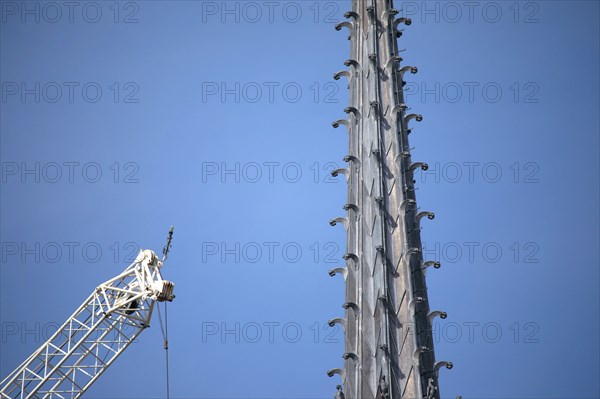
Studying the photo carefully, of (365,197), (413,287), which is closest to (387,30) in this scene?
(365,197)

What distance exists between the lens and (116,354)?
95.9m

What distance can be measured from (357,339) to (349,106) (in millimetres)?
9000

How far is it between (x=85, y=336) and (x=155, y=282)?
729 centimetres

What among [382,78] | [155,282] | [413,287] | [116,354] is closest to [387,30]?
[382,78]

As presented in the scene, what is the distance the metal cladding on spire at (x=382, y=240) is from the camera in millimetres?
41844

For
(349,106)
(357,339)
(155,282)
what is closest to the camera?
(357,339)

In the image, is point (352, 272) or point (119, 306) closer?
point (352, 272)

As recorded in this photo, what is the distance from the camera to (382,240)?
43.4m

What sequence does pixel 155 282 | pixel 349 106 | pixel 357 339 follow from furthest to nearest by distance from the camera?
pixel 155 282 → pixel 349 106 → pixel 357 339

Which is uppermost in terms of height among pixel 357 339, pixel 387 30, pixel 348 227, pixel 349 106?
pixel 387 30

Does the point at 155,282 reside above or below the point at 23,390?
above

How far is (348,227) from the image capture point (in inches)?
1742

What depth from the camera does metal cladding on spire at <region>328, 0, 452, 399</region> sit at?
41844mm

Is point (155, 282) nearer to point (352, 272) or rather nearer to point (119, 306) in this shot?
point (119, 306)
